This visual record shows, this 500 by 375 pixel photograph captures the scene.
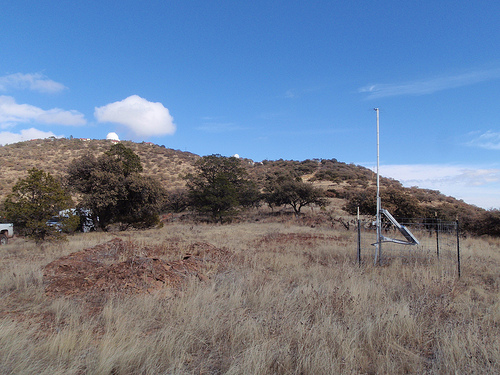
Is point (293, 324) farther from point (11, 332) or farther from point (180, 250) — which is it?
point (180, 250)

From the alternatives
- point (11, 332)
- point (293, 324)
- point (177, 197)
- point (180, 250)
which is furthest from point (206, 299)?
point (177, 197)

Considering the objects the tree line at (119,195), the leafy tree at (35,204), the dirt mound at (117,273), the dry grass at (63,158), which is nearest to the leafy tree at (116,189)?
the tree line at (119,195)

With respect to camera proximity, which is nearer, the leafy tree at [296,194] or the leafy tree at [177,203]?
the leafy tree at [296,194]

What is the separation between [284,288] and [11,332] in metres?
4.52

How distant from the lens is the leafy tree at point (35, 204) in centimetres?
1149

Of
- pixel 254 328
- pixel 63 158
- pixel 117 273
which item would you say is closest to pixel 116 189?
pixel 117 273

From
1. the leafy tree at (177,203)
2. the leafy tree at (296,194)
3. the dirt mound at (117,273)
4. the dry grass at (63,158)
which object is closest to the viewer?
the dirt mound at (117,273)

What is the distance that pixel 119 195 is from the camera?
1859 centimetres

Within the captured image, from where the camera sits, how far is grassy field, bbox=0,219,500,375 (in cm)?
335

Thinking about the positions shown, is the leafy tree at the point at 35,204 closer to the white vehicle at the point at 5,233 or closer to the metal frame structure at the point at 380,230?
the white vehicle at the point at 5,233

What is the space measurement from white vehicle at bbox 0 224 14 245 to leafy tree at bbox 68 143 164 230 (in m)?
3.49

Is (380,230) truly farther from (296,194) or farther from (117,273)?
(296,194)

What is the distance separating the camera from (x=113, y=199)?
1809 cm

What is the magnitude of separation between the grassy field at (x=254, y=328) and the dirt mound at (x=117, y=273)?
28 cm
